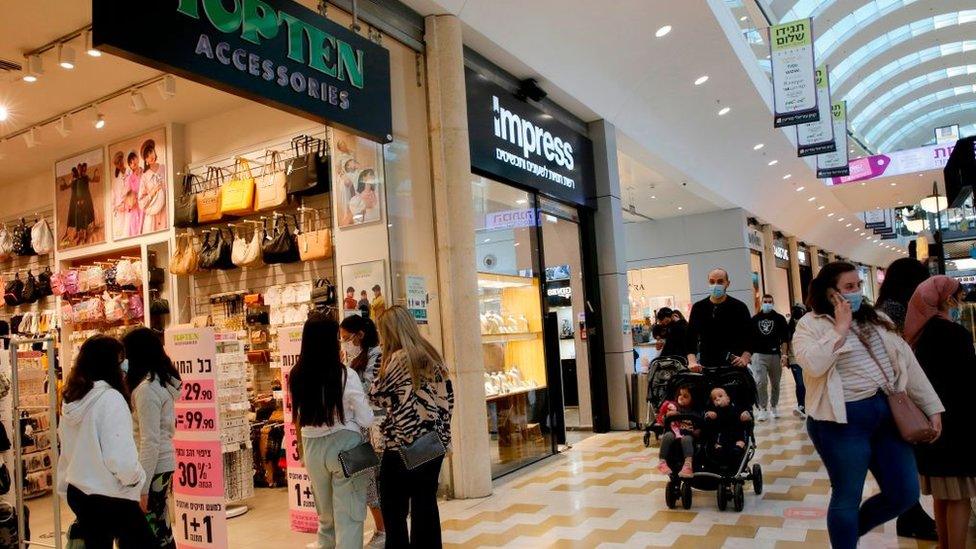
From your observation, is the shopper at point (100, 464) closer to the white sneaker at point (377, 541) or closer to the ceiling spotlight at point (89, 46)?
the white sneaker at point (377, 541)

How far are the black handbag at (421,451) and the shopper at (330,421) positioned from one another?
9.6 inches

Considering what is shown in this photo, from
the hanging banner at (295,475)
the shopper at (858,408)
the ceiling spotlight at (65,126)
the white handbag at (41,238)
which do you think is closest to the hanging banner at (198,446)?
the hanging banner at (295,475)

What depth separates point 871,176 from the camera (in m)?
19.0

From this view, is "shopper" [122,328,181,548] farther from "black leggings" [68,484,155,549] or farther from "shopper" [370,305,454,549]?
"shopper" [370,305,454,549]

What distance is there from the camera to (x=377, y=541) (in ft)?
13.9

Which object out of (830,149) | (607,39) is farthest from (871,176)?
(607,39)

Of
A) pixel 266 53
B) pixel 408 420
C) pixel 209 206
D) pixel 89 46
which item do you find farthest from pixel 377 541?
pixel 89 46

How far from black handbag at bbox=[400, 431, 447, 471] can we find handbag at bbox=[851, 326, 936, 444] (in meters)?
1.93

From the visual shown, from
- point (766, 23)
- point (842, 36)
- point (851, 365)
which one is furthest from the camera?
point (842, 36)

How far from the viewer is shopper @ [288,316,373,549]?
3.13m

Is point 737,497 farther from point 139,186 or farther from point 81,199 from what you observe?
point 81,199

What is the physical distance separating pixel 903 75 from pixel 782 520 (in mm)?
28528

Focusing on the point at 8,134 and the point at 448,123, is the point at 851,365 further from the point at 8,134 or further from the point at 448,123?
the point at 8,134

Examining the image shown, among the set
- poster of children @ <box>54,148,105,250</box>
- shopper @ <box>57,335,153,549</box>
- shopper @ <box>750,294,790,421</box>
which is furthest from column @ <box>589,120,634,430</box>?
shopper @ <box>57,335,153,549</box>
